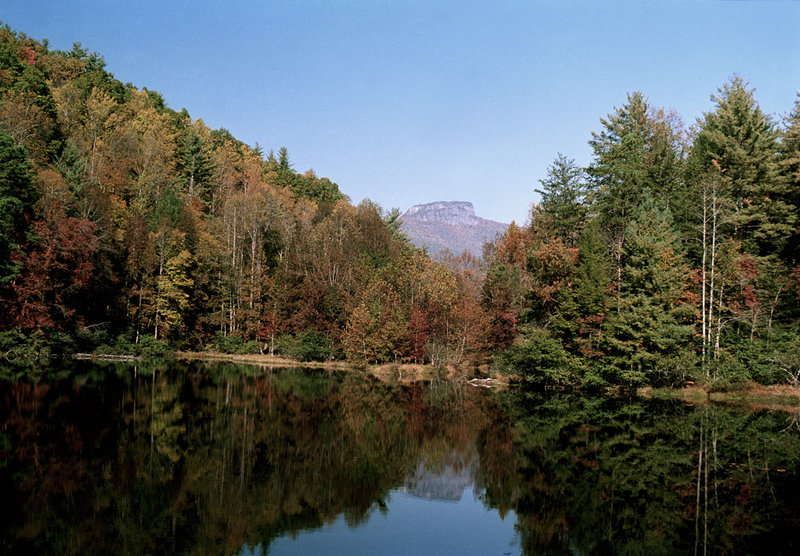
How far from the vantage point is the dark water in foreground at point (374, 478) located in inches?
429

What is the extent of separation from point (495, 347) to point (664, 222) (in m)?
19.2

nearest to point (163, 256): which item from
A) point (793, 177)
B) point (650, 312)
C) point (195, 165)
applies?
point (195, 165)

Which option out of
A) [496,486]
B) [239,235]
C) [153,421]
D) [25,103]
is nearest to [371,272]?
[239,235]

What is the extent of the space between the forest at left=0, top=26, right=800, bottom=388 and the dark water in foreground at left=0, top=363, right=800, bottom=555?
34.2ft

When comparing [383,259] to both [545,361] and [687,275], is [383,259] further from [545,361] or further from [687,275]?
[687,275]

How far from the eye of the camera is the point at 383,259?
68188 millimetres

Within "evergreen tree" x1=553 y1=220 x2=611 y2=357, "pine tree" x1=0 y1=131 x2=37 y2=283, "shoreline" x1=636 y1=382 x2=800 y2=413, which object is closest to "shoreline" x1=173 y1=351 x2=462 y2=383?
"evergreen tree" x1=553 y1=220 x2=611 y2=357

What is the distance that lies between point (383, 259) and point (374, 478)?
5340cm

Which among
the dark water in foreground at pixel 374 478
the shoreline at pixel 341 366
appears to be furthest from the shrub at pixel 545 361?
the dark water in foreground at pixel 374 478

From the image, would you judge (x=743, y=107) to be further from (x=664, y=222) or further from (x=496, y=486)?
(x=496, y=486)

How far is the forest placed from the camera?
119 feet

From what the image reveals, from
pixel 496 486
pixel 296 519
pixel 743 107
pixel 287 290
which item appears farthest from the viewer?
pixel 287 290

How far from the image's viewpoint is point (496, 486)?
49.8 ft

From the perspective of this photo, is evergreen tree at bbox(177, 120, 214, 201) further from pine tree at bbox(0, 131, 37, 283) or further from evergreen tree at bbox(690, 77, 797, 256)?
evergreen tree at bbox(690, 77, 797, 256)
